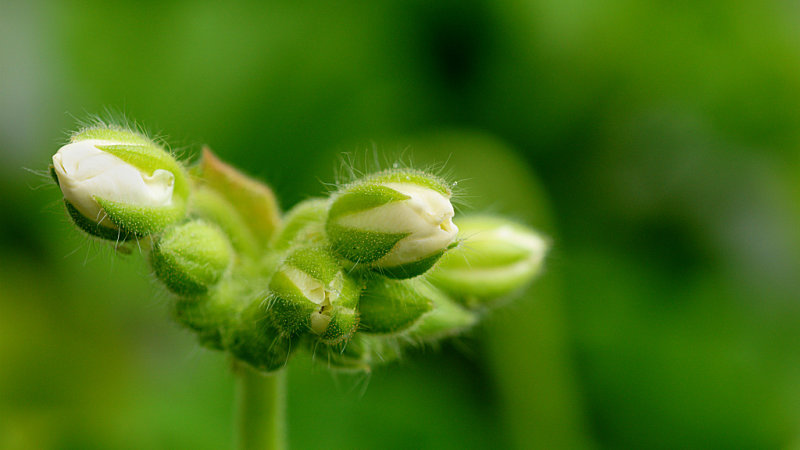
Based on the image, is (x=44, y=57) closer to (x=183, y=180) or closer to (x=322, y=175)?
(x=322, y=175)

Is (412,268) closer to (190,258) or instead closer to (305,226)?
(305,226)

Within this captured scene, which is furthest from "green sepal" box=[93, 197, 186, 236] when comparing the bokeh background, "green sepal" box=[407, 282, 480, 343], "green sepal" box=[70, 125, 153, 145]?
the bokeh background

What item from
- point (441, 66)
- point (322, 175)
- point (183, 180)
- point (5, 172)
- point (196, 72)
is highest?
point (441, 66)

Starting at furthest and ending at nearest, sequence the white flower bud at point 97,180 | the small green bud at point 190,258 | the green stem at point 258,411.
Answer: the green stem at point 258,411 < the small green bud at point 190,258 < the white flower bud at point 97,180

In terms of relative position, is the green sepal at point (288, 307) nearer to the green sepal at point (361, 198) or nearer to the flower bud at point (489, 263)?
the green sepal at point (361, 198)

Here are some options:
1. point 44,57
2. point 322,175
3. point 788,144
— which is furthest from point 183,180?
point 788,144

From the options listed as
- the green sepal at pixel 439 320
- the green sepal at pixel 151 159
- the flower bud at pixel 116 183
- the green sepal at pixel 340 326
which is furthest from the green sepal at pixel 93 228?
the green sepal at pixel 439 320
